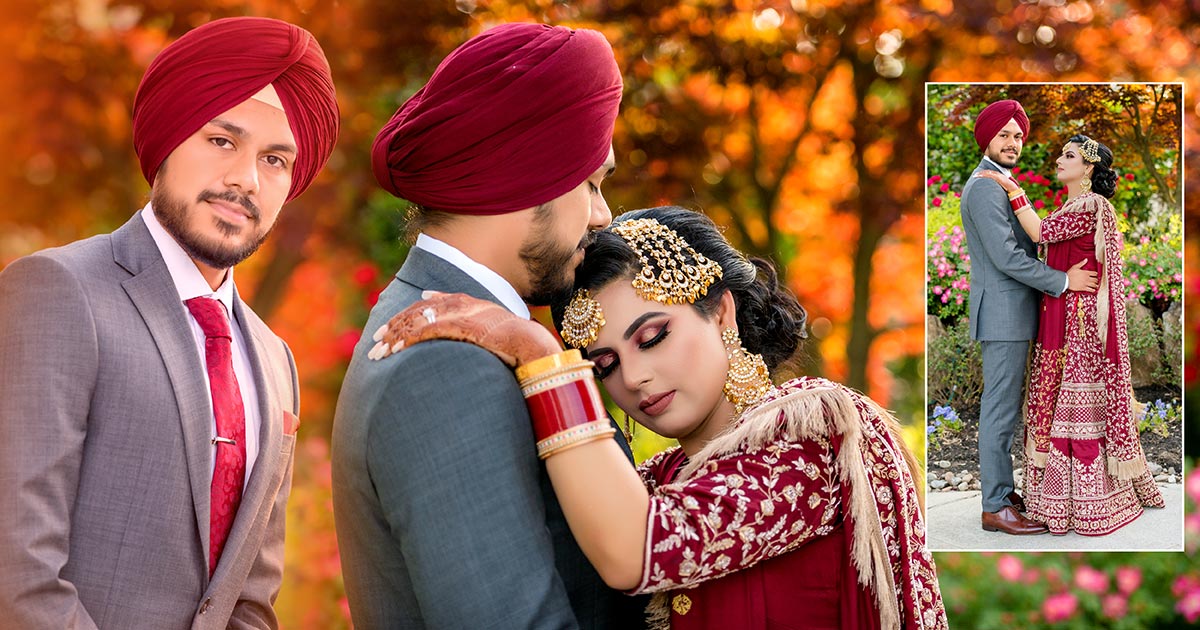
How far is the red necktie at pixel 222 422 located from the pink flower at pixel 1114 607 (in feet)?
13.6

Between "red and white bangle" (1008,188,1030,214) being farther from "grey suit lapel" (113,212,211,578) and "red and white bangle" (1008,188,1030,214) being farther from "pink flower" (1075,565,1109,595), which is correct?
"grey suit lapel" (113,212,211,578)

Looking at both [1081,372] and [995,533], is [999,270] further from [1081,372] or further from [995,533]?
[995,533]

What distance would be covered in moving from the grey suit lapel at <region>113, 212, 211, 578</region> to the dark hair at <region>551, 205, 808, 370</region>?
70 centimetres

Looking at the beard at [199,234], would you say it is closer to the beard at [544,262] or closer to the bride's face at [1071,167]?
the beard at [544,262]

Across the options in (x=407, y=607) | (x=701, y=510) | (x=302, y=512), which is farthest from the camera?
(x=302, y=512)

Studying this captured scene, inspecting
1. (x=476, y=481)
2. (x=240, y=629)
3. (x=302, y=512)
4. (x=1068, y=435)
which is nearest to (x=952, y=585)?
(x=1068, y=435)

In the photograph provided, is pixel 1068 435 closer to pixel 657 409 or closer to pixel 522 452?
pixel 657 409

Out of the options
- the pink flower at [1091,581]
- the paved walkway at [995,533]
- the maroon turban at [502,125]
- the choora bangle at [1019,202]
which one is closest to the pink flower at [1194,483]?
the pink flower at [1091,581]

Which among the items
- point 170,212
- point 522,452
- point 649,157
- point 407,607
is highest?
point 649,157

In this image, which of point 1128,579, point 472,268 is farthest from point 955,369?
point 472,268

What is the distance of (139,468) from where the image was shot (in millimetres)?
1967

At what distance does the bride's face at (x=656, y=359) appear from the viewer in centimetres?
219

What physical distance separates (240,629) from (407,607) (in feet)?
2.28

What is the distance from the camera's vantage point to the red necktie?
2.13 m
